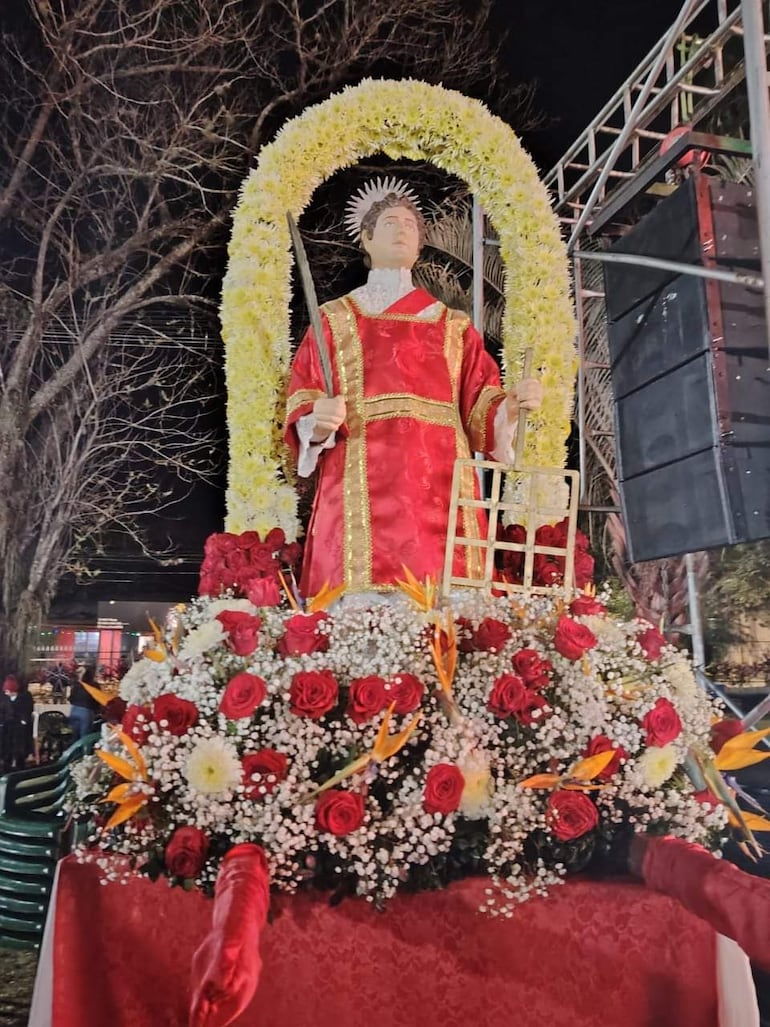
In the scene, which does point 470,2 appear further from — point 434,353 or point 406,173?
point 434,353

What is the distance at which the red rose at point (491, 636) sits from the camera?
6.67 feet

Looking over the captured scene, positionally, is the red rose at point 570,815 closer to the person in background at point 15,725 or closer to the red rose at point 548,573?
the red rose at point 548,573

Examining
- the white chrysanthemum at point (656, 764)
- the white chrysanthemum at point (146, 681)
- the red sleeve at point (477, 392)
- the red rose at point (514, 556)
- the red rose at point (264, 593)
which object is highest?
the red sleeve at point (477, 392)

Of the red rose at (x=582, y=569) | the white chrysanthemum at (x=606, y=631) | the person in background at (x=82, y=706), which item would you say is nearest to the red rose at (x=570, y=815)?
the white chrysanthemum at (x=606, y=631)

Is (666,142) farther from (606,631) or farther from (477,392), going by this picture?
(606,631)

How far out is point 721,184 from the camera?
10.3ft

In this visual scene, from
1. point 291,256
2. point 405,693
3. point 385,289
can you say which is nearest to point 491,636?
point 405,693

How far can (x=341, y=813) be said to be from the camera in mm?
1742

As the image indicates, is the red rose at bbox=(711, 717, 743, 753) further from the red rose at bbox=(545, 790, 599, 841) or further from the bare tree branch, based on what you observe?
the bare tree branch

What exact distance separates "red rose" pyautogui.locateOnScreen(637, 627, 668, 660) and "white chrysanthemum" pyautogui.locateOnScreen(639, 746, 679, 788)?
30cm

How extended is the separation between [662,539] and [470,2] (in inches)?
104

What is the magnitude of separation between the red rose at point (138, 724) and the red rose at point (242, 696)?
0.19 m

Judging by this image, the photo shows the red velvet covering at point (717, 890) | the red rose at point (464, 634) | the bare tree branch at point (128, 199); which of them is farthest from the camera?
the bare tree branch at point (128, 199)

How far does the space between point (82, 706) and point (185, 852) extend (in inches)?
78.4
